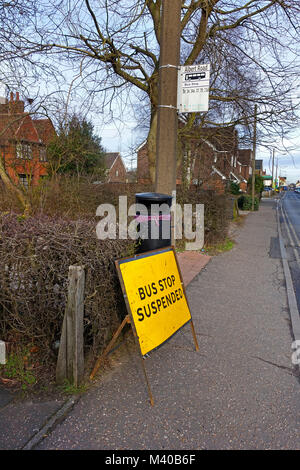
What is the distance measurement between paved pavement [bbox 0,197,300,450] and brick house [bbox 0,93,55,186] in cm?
535

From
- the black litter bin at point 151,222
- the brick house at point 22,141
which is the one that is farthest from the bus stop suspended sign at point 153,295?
the brick house at point 22,141

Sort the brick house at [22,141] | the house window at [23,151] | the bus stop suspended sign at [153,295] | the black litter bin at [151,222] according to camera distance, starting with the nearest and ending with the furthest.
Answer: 1. the bus stop suspended sign at [153,295]
2. the black litter bin at [151,222]
3. the brick house at [22,141]
4. the house window at [23,151]

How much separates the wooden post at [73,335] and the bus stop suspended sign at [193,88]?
8.07ft

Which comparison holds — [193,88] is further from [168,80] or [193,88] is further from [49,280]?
[49,280]

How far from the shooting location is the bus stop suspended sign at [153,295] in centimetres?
285

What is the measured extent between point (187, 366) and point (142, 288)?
3.15 feet

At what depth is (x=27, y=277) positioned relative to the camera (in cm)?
268

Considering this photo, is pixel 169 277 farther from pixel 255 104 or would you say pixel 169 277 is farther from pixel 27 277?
pixel 255 104

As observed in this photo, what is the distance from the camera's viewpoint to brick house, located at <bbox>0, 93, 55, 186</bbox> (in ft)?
24.9

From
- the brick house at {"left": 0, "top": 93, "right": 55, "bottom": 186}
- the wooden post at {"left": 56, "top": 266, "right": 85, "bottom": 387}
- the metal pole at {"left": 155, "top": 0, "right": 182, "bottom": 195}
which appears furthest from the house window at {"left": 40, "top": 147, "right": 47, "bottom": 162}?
the wooden post at {"left": 56, "top": 266, "right": 85, "bottom": 387}

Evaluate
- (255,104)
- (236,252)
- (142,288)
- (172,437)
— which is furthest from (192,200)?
(172,437)

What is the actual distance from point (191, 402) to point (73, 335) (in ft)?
3.62

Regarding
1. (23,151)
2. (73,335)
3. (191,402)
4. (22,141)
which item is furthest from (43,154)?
(191,402)

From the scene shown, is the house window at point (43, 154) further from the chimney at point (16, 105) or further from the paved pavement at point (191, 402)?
the paved pavement at point (191, 402)
